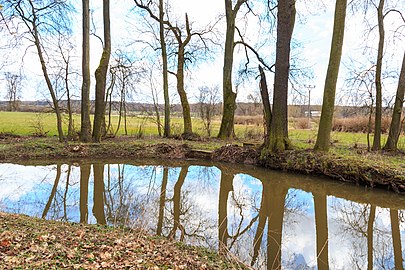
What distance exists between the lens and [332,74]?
9.17 metres

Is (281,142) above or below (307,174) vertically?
above

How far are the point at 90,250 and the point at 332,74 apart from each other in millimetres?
8494

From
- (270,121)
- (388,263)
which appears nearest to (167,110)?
(270,121)

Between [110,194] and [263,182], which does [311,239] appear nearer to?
[263,182]

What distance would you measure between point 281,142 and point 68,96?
34.5 ft

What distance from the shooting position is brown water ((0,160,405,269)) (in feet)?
14.7

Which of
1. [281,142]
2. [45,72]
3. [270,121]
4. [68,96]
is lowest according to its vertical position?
[281,142]

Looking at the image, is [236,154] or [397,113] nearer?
[236,154]

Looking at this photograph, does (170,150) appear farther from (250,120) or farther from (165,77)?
(250,120)

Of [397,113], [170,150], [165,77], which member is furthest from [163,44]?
[397,113]

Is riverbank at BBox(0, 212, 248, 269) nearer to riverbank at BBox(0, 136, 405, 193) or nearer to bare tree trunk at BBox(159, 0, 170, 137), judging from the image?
riverbank at BBox(0, 136, 405, 193)

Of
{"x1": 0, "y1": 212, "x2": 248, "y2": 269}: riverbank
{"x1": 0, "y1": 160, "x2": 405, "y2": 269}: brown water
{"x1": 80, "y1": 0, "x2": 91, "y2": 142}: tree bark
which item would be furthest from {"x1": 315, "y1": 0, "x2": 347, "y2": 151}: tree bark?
{"x1": 80, "y1": 0, "x2": 91, "y2": 142}: tree bark

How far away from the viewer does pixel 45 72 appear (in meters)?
13.0

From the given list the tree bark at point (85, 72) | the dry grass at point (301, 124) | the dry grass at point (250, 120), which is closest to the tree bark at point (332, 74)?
the tree bark at point (85, 72)
